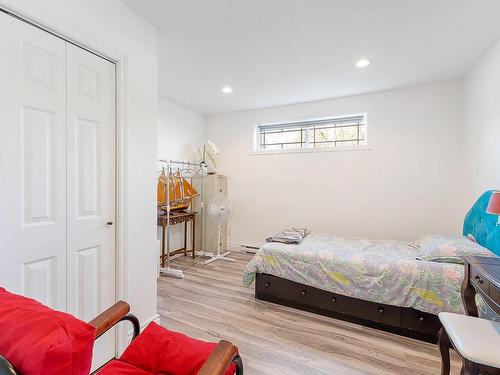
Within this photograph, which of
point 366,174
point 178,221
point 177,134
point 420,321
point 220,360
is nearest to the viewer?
point 220,360

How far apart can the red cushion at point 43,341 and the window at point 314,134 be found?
3917mm

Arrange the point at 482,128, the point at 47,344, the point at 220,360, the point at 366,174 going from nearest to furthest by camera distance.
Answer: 1. the point at 47,344
2. the point at 220,360
3. the point at 482,128
4. the point at 366,174

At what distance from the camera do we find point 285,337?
7.06 ft

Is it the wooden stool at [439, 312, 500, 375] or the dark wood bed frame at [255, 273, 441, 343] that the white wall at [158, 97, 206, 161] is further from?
the wooden stool at [439, 312, 500, 375]

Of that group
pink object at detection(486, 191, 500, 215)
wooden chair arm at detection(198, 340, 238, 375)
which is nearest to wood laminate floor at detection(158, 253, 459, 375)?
wooden chair arm at detection(198, 340, 238, 375)

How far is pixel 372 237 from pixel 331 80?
7.43ft

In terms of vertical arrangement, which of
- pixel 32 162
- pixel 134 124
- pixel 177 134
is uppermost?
pixel 177 134

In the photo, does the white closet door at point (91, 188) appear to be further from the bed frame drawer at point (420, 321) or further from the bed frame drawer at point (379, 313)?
the bed frame drawer at point (420, 321)

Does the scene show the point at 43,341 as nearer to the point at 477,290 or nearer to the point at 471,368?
the point at 471,368

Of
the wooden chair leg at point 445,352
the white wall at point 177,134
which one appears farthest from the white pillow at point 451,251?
the white wall at point 177,134

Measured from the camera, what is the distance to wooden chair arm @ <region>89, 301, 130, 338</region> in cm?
107

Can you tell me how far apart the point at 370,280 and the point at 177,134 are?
3.57 m

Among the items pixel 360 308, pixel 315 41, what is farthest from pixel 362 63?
pixel 360 308

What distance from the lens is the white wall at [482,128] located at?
2346mm
